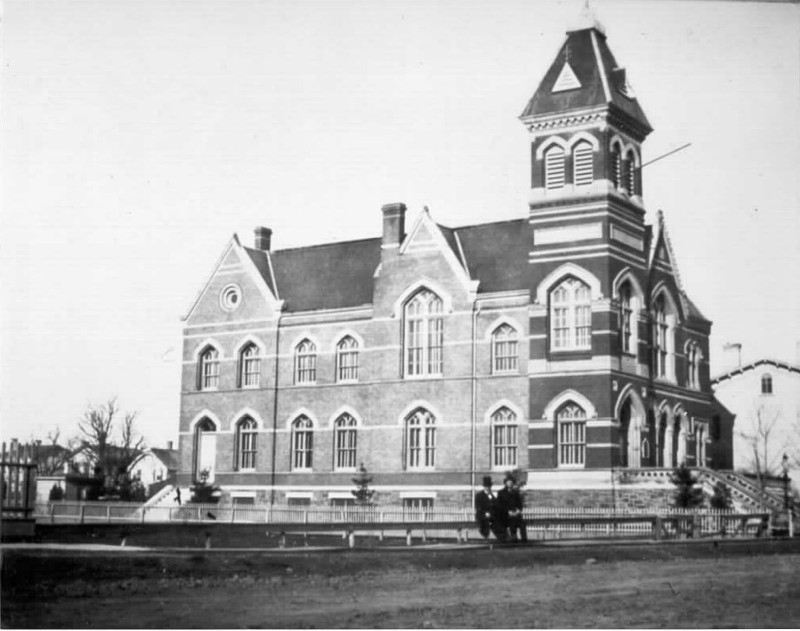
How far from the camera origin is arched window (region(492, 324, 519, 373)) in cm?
2108

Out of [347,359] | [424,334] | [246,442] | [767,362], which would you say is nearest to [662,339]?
[424,334]

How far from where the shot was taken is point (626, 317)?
850 inches

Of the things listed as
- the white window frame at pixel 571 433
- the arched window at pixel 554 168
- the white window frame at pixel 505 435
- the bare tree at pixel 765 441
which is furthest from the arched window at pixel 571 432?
the arched window at pixel 554 168

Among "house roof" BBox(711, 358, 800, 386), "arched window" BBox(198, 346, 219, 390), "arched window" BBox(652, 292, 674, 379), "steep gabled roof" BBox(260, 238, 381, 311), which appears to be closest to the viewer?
"house roof" BBox(711, 358, 800, 386)

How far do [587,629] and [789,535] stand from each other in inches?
413

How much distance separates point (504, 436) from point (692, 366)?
472 centimetres

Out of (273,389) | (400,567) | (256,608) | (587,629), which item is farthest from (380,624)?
(273,389)

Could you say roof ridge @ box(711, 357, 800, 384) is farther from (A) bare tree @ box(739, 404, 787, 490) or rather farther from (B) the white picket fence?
(B) the white picket fence

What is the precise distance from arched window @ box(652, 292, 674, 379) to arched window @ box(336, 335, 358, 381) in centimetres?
594

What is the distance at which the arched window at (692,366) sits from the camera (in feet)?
74.4

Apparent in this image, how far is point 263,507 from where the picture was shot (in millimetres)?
19828

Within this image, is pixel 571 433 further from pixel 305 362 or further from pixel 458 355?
pixel 305 362

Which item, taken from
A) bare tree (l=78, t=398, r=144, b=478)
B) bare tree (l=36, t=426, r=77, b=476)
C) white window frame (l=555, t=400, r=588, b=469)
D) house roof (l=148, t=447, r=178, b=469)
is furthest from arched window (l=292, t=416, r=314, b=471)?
bare tree (l=36, t=426, r=77, b=476)

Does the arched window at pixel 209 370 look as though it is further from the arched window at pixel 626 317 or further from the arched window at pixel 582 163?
the arched window at pixel 626 317
